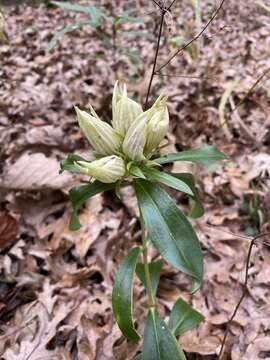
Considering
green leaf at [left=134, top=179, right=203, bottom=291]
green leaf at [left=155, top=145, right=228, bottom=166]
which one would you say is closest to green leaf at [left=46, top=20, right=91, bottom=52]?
green leaf at [left=155, top=145, right=228, bottom=166]

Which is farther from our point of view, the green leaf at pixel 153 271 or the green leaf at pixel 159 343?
the green leaf at pixel 153 271

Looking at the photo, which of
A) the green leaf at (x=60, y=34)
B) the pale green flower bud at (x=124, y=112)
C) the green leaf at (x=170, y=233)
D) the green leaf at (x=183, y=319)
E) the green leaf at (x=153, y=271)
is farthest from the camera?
the green leaf at (x=60, y=34)

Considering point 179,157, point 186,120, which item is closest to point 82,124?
point 179,157

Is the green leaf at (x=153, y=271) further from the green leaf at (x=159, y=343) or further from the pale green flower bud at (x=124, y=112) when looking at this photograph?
the pale green flower bud at (x=124, y=112)

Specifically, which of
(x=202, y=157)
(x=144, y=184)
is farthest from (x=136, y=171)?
(x=202, y=157)

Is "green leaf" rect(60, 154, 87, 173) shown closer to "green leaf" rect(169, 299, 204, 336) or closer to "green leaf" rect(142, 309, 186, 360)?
"green leaf" rect(142, 309, 186, 360)

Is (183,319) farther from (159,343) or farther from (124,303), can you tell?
(124,303)

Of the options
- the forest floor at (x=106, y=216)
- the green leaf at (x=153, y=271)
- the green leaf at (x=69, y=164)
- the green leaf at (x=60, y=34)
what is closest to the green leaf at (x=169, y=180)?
the green leaf at (x=69, y=164)
